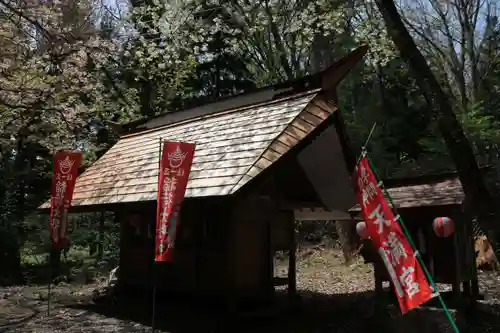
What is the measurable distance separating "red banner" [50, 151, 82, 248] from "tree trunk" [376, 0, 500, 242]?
6.94m

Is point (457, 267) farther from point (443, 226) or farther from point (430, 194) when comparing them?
point (430, 194)

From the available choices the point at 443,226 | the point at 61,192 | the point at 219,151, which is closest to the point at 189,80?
the point at 61,192

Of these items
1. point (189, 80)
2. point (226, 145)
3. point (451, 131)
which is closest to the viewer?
point (451, 131)

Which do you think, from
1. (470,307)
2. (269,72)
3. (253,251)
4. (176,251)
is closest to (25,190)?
(269,72)

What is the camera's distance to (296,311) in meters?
9.44

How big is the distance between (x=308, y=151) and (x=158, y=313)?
4.53 m

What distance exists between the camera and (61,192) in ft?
31.6

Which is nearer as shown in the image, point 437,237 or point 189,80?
point 437,237

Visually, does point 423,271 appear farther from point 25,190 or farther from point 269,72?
point 25,190

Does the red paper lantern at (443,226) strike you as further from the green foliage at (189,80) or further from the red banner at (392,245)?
the green foliage at (189,80)

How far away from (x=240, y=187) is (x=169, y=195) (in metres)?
1.09

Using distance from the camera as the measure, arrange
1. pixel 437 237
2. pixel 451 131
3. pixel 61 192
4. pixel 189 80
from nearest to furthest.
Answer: pixel 451 131, pixel 437 237, pixel 61 192, pixel 189 80

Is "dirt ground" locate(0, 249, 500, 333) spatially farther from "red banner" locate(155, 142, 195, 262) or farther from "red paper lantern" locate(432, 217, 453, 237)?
"red banner" locate(155, 142, 195, 262)

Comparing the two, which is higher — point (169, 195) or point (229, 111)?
point (229, 111)
